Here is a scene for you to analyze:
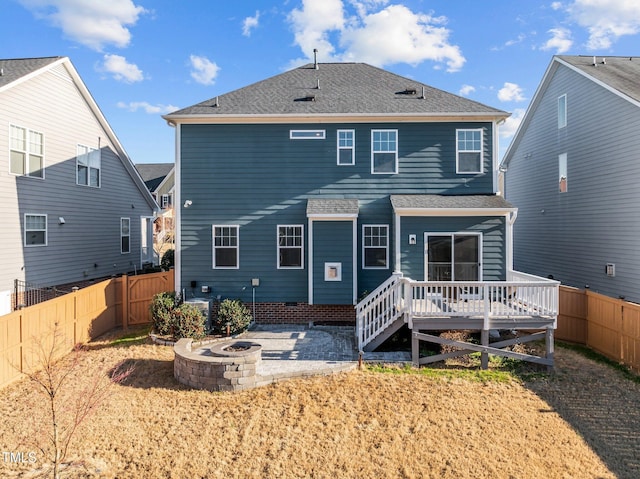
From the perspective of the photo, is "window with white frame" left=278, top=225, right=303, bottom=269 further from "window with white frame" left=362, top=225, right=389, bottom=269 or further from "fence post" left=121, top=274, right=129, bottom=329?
"fence post" left=121, top=274, right=129, bottom=329

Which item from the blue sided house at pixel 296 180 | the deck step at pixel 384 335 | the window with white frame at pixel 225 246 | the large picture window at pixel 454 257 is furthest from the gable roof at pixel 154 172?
the deck step at pixel 384 335

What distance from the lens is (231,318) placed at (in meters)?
10.4

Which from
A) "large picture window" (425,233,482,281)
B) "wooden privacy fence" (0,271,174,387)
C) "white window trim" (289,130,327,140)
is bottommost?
"wooden privacy fence" (0,271,174,387)

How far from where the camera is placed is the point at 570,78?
1419 cm

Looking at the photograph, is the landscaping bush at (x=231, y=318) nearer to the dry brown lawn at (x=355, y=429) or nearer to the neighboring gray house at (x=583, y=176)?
the dry brown lawn at (x=355, y=429)

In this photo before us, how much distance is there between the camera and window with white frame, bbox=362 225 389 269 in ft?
37.8

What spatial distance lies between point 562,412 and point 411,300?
3.57 metres

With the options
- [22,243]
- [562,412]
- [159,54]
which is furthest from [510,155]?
[22,243]

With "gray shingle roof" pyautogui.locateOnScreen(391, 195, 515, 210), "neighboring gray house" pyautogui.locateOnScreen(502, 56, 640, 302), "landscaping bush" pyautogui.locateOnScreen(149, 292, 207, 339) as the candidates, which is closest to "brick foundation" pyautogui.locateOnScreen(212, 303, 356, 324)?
"landscaping bush" pyautogui.locateOnScreen(149, 292, 207, 339)

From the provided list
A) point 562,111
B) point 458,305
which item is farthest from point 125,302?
point 562,111

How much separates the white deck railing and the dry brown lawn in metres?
1.44

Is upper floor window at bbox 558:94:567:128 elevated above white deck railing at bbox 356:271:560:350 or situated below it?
above

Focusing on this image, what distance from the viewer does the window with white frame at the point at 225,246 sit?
11773mm

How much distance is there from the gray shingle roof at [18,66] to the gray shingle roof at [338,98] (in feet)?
17.0
